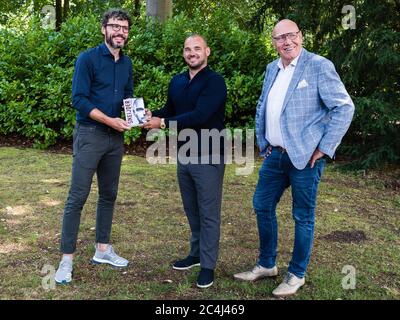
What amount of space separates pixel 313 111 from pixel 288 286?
1299 mm

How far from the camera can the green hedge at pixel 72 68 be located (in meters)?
9.00

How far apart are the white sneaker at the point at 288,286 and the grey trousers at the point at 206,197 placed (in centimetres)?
51

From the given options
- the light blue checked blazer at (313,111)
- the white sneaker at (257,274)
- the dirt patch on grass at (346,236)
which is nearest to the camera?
the light blue checked blazer at (313,111)

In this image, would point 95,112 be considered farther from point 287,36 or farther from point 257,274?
point 257,274

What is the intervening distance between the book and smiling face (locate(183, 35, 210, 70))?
0.53 metres

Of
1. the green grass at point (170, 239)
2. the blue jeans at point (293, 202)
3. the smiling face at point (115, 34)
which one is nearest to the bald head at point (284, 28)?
the blue jeans at point (293, 202)

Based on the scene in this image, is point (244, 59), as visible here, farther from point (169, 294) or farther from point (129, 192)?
point (169, 294)

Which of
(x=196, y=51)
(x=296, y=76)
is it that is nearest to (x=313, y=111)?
(x=296, y=76)

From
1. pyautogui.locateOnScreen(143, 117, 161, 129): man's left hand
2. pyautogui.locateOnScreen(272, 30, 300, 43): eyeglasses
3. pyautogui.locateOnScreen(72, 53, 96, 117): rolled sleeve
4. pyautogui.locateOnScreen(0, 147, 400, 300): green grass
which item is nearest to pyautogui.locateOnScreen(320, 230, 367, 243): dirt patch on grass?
pyautogui.locateOnScreen(0, 147, 400, 300): green grass

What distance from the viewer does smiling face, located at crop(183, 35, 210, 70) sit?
3.76 m

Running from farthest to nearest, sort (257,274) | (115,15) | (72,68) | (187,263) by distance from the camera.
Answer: (72,68)
(187,263)
(257,274)
(115,15)

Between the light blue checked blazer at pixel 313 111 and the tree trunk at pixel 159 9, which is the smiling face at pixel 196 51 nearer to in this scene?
the light blue checked blazer at pixel 313 111

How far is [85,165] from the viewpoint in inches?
155

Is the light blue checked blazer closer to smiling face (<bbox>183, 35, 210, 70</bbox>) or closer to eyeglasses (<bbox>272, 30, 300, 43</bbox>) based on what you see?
eyeglasses (<bbox>272, 30, 300, 43</bbox>)
